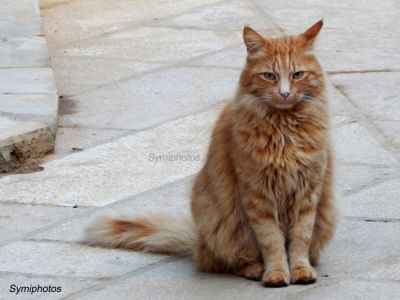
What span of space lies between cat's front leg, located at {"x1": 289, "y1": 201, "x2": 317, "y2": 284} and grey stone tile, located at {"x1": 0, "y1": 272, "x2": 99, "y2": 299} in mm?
948

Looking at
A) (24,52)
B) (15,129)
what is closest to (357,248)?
(15,129)

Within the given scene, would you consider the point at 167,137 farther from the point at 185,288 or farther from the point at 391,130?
the point at 185,288

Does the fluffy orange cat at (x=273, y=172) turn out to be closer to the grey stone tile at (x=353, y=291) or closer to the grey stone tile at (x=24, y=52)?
the grey stone tile at (x=353, y=291)

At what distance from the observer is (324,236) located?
15.9 ft

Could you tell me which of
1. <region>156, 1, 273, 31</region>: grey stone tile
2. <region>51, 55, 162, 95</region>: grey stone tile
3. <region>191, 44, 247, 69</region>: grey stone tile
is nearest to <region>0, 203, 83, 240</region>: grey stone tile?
<region>51, 55, 162, 95</region>: grey stone tile

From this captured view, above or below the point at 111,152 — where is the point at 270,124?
above

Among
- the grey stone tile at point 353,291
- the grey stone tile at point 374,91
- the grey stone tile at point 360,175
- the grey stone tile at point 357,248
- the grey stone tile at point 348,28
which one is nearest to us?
the grey stone tile at point 353,291

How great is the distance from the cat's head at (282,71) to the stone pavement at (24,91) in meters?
2.24

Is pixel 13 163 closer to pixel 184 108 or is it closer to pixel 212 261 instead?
pixel 184 108

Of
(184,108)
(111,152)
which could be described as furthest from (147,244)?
(184,108)

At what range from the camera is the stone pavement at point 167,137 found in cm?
488

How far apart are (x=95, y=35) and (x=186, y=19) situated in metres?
0.92

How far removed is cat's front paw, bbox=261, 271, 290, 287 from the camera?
4609 mm

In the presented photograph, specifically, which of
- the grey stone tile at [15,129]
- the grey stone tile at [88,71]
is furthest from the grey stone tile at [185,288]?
the grey stone tile at [88,71]
